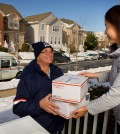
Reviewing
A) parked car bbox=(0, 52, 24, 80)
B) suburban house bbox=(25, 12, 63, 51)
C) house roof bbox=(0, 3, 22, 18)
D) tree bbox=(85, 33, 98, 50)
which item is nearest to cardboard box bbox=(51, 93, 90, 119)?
parked car bbox=(0, 52, 24, 80)

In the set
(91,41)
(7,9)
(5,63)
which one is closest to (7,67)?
(5,63)

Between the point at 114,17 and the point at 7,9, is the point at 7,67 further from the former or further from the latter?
the point at 7,9

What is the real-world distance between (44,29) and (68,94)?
4782 cm

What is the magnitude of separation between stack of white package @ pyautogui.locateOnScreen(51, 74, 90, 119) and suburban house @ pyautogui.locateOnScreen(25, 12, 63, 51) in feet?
152

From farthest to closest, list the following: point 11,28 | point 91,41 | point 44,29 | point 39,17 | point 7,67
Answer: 1. point 91,41
2. point 39,17
3. point 44,29
4. point 11,28
5. point 7,67

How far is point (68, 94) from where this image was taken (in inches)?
89.2

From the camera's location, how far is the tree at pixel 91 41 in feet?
190

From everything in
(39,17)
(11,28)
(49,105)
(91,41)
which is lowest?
(49,105)

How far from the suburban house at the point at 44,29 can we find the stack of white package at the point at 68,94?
46353 mm

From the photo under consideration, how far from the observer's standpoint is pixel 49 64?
10.3ft

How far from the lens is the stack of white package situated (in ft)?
7.37

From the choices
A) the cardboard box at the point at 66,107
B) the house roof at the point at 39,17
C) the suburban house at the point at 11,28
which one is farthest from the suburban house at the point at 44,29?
the cardboard box at the point at 66,107

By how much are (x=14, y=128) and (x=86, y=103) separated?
0.96 meters

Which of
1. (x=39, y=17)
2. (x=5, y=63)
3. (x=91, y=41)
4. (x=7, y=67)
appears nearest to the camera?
(x=5, y=63)
